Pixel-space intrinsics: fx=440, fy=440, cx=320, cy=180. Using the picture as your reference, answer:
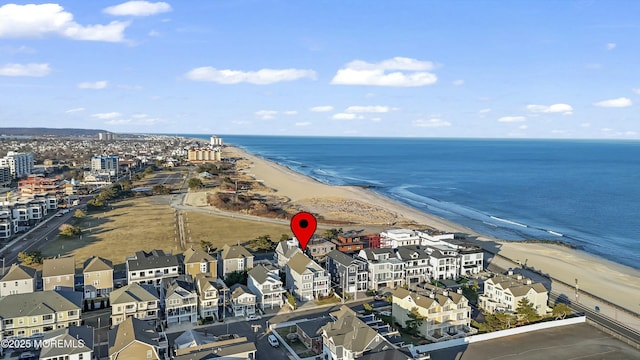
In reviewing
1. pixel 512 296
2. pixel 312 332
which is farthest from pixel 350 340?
pixel 512 296

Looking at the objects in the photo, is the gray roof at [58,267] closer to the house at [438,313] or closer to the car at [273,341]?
the car at [273,341]

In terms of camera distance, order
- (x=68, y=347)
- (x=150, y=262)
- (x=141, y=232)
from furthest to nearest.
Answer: (x=141, y=232) → (x=150, y=262) → (x=68, y=347)

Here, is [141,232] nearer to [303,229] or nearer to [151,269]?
[151,269]

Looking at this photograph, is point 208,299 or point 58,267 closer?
point 208,299

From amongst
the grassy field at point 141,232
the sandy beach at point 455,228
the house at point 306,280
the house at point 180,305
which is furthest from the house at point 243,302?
the sandy beach at point 455,228

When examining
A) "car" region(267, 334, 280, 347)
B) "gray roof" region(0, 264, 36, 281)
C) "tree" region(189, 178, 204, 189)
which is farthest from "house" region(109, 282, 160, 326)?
"tree" region(189, 178, 204, 189)

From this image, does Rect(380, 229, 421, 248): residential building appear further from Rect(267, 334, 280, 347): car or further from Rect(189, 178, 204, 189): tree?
Rect(189, 178, 204, 189): tree
